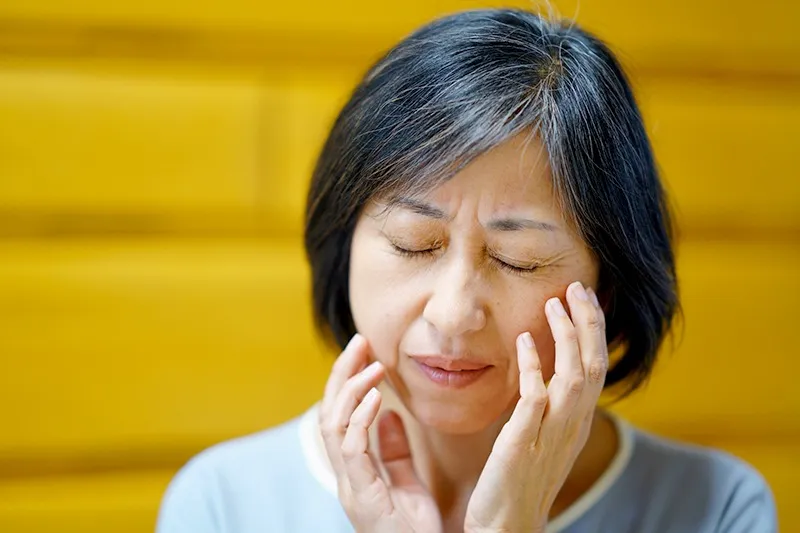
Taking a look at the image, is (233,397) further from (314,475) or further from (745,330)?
(745,330)

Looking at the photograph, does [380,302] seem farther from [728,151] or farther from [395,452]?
[728,151]

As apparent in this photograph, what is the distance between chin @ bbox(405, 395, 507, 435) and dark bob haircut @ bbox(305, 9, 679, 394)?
214 mm

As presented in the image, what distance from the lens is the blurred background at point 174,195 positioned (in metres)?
1.52

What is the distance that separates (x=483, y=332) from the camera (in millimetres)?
958

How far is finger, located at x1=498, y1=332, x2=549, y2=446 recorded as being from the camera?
3.09ft

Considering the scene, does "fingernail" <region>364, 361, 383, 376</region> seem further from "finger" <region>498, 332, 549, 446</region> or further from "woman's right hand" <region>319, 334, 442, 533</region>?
"finger" <region>498, 332, 549, 446</region>

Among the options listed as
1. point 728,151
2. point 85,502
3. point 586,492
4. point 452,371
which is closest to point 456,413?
point 452,371

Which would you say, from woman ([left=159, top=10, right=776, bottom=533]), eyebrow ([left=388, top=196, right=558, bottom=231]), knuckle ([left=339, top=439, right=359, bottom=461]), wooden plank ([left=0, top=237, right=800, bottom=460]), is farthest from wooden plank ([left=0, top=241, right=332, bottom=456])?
eyebrow ([left=388, top=196, right=558, bottom=231])

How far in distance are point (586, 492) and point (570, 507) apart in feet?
0.12

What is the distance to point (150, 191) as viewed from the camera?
1553 mm

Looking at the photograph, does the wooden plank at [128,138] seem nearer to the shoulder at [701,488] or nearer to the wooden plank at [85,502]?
the wooden plank at [85,502]

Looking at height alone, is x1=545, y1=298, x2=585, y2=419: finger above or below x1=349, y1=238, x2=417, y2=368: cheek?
below

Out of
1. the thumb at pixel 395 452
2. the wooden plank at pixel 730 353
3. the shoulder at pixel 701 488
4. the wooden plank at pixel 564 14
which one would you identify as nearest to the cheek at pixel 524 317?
the thumb at pixel 395 452

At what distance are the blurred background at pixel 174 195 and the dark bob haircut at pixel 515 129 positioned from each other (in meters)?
0.50
